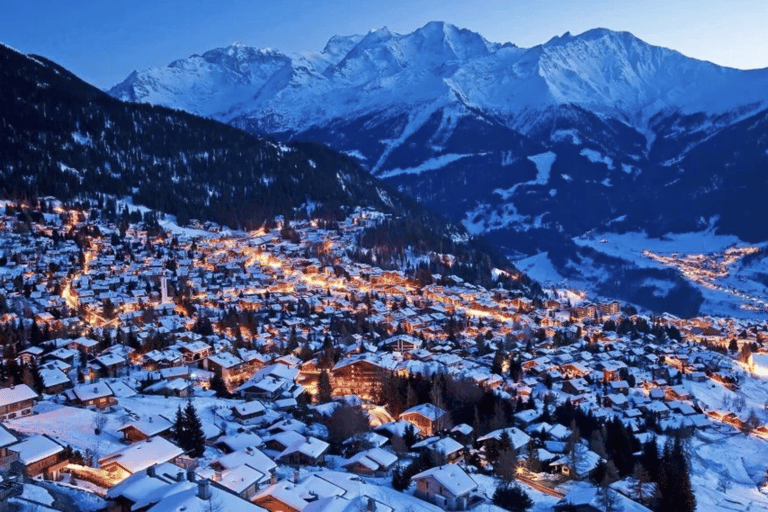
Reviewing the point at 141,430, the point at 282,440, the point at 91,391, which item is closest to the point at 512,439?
the point at 282,440

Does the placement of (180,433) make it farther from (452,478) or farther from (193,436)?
(452,478)

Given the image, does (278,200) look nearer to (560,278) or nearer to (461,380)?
(560,278)

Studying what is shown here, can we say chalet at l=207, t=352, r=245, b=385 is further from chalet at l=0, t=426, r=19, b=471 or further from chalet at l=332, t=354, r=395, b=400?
chalet at l=0, t=426, r=19, b=471

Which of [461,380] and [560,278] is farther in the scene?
[560,278]

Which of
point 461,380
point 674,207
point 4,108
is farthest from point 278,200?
point 674,207

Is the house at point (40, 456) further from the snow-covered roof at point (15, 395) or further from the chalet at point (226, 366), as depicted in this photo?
the chalet at point (226, 366)

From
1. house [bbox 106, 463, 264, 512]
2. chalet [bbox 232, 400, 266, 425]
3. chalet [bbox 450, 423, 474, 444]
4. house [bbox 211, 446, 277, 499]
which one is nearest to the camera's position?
house [bbox 106, 463, 264, 512]

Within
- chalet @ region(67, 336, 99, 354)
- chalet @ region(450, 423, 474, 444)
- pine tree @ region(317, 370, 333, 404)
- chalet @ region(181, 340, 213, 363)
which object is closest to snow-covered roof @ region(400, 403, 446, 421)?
chalet @ region(450, 423, 474, 444)
